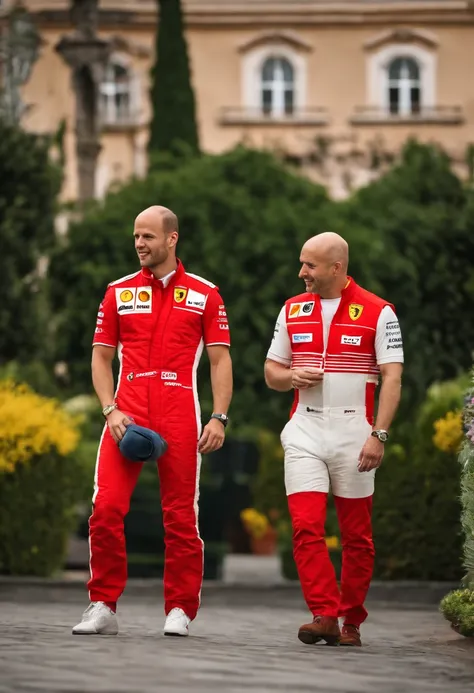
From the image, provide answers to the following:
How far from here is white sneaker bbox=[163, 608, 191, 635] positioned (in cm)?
939

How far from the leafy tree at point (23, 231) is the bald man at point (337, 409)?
18.7 metres

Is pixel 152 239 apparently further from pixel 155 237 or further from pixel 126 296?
pixel 126 296

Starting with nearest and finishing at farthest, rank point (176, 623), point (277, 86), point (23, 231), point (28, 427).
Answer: point (176, 623) → point (28, 427) → point (23, 231) → point (277, 86)

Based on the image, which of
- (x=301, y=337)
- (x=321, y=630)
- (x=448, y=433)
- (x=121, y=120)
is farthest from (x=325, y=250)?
(x=121, y=120)

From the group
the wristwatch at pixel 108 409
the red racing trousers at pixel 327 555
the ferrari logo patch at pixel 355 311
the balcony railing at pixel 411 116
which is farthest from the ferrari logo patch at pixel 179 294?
the balcony railing at pixel 411 116

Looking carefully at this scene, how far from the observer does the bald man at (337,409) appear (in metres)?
9.37

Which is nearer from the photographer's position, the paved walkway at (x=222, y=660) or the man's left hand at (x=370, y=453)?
the paved walkway at (x=222, y=660)

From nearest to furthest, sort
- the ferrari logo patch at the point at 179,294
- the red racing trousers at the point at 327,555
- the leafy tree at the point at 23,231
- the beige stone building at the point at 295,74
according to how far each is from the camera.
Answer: the red racing trousers at the point at 327,555 → the ferrari logo patch at the point at 179,294 → the leafy tree at the point at 23,231 → the beige stone building at the point at 295,74

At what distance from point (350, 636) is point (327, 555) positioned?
39 centimetres

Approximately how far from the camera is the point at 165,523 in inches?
373

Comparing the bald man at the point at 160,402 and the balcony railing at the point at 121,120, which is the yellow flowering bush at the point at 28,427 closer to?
the bald man at the point at 160,402

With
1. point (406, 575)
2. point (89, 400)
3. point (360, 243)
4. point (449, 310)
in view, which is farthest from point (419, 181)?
point (406, 575)

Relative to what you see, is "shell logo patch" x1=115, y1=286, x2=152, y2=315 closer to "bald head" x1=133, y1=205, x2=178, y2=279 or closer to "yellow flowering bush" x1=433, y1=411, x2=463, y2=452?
"bald head" x1=133, y1=205, x2=178, y2=279

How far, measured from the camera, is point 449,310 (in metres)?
36.3
